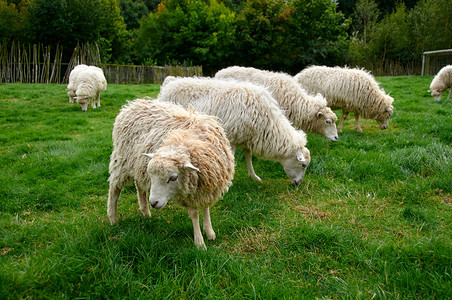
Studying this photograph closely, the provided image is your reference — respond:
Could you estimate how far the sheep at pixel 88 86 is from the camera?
9648 millimetres

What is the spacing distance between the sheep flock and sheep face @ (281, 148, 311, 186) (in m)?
0.02

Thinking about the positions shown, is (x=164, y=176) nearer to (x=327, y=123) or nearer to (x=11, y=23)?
(x=327, y=123)

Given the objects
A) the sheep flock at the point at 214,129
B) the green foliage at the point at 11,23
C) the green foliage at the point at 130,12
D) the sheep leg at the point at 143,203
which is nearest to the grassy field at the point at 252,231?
the sheep leg at the point at 143,203

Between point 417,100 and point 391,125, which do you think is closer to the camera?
point 391,125

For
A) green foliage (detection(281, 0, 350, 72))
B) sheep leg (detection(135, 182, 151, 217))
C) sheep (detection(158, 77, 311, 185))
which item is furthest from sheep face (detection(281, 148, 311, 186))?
green foliage (detection(281, 0, 350, 72))

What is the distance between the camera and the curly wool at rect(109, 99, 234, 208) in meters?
2.93

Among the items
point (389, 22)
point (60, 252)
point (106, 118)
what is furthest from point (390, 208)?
point (389, 22)

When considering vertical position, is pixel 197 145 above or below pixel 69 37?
below

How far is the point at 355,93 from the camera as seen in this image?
761 centimetres

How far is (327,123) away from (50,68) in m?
15.2

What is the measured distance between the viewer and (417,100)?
32.7 ft

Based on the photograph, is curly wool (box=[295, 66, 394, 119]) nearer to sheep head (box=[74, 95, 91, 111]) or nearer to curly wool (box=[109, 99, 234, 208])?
curly wool (box=[109, 99, 234, 208])

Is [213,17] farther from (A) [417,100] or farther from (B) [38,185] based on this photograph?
(B) [38,185]

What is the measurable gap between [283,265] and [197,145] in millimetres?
1390
